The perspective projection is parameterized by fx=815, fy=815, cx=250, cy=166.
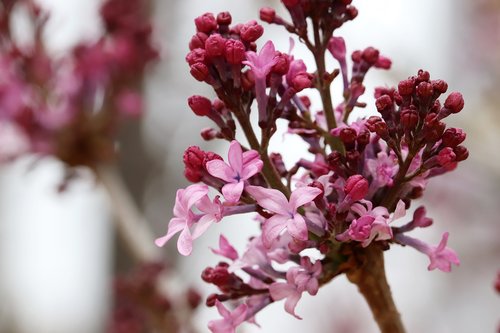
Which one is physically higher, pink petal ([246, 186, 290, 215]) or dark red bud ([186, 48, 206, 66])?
dark red bud ([186, 48, 206, 66])

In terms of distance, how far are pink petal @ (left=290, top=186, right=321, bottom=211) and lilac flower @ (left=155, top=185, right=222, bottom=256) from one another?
0.13 meters

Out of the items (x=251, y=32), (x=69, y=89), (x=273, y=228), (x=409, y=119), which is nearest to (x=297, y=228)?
(x=273, y=228)

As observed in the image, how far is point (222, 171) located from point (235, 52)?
0.69 ft

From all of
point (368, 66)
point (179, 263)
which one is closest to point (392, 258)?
point (179, 263)

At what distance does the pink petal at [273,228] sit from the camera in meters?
1.34

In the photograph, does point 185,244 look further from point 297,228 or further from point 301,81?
point 301,81

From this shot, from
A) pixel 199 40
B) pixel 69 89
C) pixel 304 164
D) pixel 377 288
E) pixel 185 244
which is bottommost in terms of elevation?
pixel 377 288

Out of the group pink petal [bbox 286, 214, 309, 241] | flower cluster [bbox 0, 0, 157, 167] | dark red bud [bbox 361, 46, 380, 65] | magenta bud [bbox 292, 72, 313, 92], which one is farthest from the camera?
flower cluster [bbox 0, 0, 157, 167]

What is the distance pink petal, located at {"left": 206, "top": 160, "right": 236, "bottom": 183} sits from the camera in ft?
4.50

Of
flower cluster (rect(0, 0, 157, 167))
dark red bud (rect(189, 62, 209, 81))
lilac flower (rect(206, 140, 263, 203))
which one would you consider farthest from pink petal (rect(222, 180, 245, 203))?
flower cluster (rect(0, 0, 157, 167))

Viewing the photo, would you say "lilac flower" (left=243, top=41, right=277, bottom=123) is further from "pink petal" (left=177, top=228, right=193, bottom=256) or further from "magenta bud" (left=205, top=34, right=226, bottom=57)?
"pink petal" (left=177, top=228, right=193, bottom=256)

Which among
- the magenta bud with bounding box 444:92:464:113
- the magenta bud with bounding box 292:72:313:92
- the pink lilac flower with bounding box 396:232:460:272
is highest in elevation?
the magenta bud with bounding box 292:72:313:92

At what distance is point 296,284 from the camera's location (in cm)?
145

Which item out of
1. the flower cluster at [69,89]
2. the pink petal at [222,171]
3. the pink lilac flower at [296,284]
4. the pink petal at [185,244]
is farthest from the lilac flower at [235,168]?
the flower cluster at [69,89]
